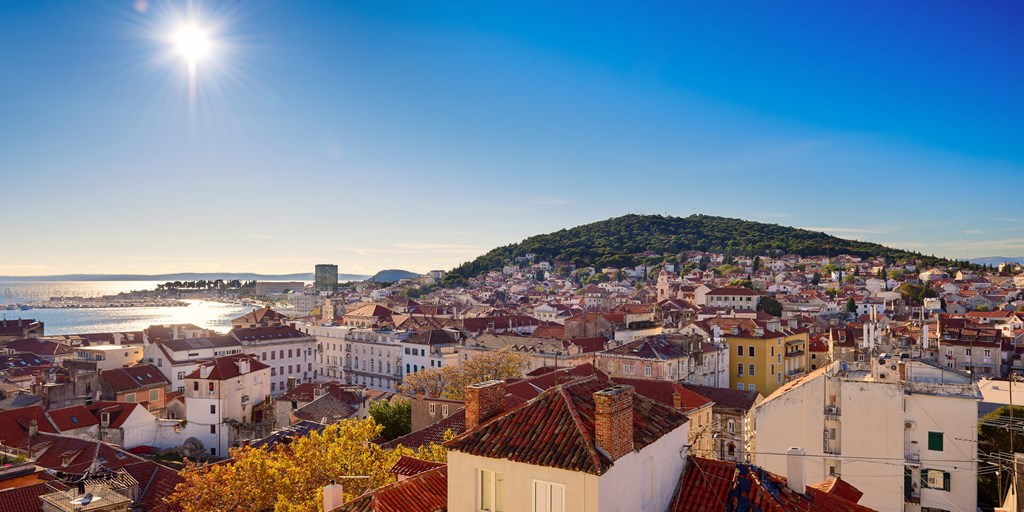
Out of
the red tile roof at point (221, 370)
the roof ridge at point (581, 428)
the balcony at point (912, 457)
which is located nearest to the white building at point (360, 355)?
the red tile roof at point (221, 370)

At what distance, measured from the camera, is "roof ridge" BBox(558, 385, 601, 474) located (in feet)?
31.2

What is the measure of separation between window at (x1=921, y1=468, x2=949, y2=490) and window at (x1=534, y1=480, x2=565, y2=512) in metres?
22.1

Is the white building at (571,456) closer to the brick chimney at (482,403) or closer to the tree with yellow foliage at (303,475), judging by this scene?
the brick chimney at (482,403)

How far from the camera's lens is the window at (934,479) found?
2512cm

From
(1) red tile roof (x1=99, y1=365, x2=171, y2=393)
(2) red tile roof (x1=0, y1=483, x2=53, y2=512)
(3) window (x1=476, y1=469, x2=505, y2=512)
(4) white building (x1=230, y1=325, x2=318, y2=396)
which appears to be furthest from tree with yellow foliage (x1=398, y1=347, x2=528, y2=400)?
(3) window (x1=476, y1=469, x2=505, y2=512)

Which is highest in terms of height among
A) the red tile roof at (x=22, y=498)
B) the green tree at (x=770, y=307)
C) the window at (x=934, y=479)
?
the green tree at (x=770, y=307)

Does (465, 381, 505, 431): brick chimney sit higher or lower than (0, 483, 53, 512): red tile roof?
higher

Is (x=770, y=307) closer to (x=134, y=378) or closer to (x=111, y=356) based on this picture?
(x=134, y=378)

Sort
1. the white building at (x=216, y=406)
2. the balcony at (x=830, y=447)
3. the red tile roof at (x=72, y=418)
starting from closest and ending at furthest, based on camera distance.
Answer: the balcony at (x=830, y=447), the red tile roof at (x=72, y=418), the white building at (x=216, y=406)

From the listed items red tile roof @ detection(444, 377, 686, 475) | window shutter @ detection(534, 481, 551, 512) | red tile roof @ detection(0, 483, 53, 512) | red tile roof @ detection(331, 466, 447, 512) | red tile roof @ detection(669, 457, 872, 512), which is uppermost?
red tile roof @ detection(444, 377, 686, 475)

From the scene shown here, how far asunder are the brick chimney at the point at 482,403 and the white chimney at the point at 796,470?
535 centimetres

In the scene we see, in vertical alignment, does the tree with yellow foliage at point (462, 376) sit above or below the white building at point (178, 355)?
above

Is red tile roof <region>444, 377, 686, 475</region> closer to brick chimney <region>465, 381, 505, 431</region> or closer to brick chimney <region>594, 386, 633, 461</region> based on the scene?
brick chimney <region>594, 386, 633, 461</region>

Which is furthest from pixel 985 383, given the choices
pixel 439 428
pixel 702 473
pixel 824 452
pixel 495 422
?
pixel 495 422
